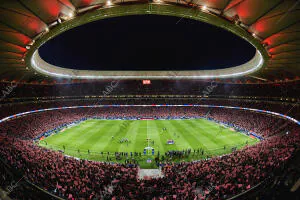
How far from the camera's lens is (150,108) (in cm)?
6219

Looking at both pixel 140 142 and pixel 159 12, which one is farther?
pixel 140 142

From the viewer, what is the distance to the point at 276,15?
38.8 feet

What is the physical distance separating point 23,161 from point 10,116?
95.5ft

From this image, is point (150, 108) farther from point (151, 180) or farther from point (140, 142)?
point (151, 180)

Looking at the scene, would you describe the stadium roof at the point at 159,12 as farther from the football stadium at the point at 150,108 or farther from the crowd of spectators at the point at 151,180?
the crowd of spectators at the point at 151,180

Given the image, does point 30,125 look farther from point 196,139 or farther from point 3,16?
point 196,139

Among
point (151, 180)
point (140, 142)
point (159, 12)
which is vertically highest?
point (159, 12)

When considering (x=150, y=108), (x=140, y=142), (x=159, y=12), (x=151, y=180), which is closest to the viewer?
(x=151, y=180)

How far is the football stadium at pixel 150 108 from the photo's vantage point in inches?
438

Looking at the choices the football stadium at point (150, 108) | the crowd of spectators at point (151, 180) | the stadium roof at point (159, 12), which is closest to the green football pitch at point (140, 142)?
the football stadium at point (150, 108)

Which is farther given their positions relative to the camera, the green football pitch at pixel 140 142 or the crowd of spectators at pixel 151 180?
the green football pitch at pixel 140 142

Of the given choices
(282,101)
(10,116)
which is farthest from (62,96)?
(282,101)

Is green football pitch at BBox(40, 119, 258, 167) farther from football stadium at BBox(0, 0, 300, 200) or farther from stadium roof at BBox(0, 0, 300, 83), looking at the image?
stadium roof at BBox(0, 0, 300, 83)

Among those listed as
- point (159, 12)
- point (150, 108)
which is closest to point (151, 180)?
point (159, 12)
